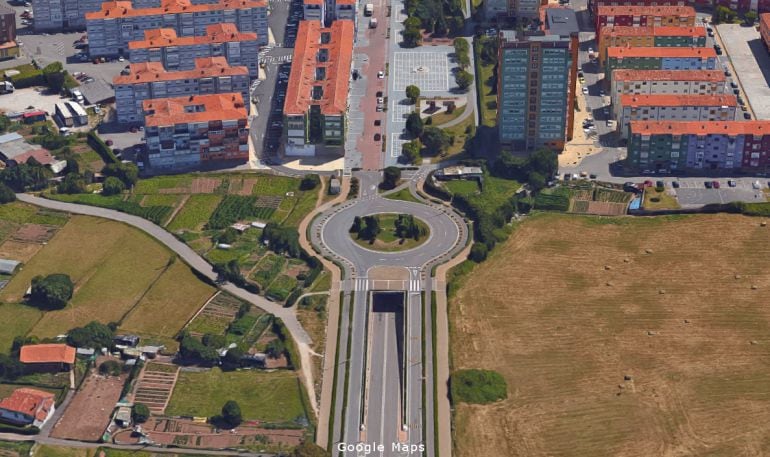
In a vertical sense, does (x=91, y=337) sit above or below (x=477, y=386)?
above

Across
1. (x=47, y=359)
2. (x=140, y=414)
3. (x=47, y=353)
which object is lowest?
(x=140, y=414)

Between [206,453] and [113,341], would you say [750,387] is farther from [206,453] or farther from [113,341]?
[113,341]

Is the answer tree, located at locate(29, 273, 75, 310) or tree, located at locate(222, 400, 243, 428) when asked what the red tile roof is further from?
tree, located at locate(222, 400, 243, 428)

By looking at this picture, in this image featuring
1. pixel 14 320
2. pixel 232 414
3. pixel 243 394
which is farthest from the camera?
pixel 14 320

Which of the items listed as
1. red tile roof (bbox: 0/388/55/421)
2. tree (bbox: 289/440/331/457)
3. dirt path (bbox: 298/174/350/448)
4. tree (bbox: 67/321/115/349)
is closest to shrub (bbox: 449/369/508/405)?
dirt path (bbox: 298/174/350/448)

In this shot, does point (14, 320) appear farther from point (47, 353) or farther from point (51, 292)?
point (47, 353)

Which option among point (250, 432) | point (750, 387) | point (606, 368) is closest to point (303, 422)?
point (250, 432)

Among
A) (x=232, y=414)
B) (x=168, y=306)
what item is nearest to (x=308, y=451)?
(x=232, y=414)
